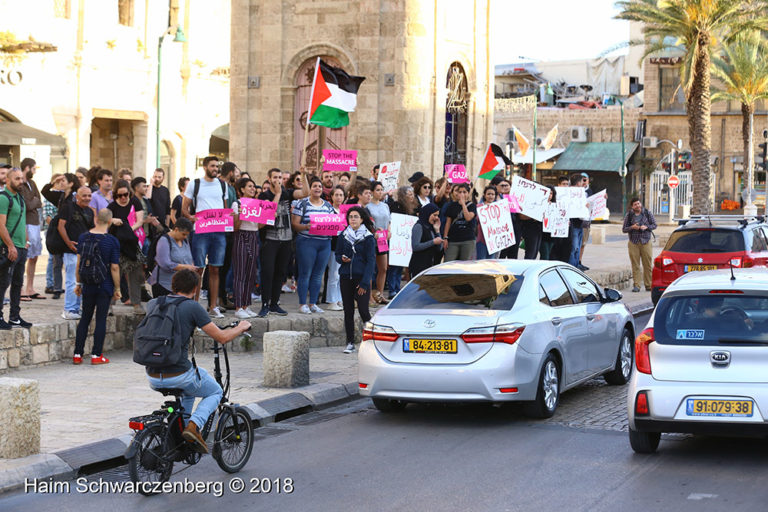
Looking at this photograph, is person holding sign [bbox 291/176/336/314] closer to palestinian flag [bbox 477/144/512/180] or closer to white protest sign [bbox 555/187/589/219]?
white protest sign [bbox 555/187/589/219]

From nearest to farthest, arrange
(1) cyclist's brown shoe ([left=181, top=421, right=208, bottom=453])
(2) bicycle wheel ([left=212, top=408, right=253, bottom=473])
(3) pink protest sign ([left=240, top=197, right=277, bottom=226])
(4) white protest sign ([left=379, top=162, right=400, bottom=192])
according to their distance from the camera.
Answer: (1) cyclist's brown shoe ([left=181, top=421, right=208, bottom=453]) < (2) bicycle wheel ([left=212, top=408, right=253, bottom=473]) < (3) pink protest sign ([left=240, top=197, right=277, bottom=226]) < (4) white protest sign ([left=379, top=162, right=400, bottom=192])

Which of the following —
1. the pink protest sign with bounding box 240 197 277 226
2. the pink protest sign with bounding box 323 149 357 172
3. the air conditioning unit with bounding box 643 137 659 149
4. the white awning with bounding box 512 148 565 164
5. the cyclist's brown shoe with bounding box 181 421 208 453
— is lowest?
the cyclist's brown shoe with bounding box 181 421 208 453

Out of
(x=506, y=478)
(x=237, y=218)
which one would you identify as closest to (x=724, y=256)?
(x=237, y=218)

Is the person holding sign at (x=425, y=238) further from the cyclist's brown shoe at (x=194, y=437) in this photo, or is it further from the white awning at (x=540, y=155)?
the white awning at (x=540, y=155)

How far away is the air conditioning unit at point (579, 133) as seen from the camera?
69.8 metres

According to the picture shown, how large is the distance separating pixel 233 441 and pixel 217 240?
6.56 m

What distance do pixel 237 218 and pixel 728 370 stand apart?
312 inches

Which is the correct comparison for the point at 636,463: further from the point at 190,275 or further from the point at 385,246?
the point at 385,246

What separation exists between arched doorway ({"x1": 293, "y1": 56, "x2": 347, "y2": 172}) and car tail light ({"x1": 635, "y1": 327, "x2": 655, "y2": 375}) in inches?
604

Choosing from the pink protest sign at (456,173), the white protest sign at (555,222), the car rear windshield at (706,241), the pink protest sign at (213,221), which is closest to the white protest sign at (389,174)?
the pink protest sign at (456,173)

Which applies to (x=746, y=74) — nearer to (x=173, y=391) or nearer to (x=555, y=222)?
(x=555, y=222)

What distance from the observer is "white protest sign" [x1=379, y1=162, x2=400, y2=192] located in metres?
20.2

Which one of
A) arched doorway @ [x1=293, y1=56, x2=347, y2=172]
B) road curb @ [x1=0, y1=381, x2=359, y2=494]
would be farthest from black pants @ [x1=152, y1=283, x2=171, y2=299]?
arched doorway @ [x1=293, y1=56, x2=347, y2=172]

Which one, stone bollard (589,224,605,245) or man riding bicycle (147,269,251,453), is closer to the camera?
man riding bicycle (147,269,251,453)
